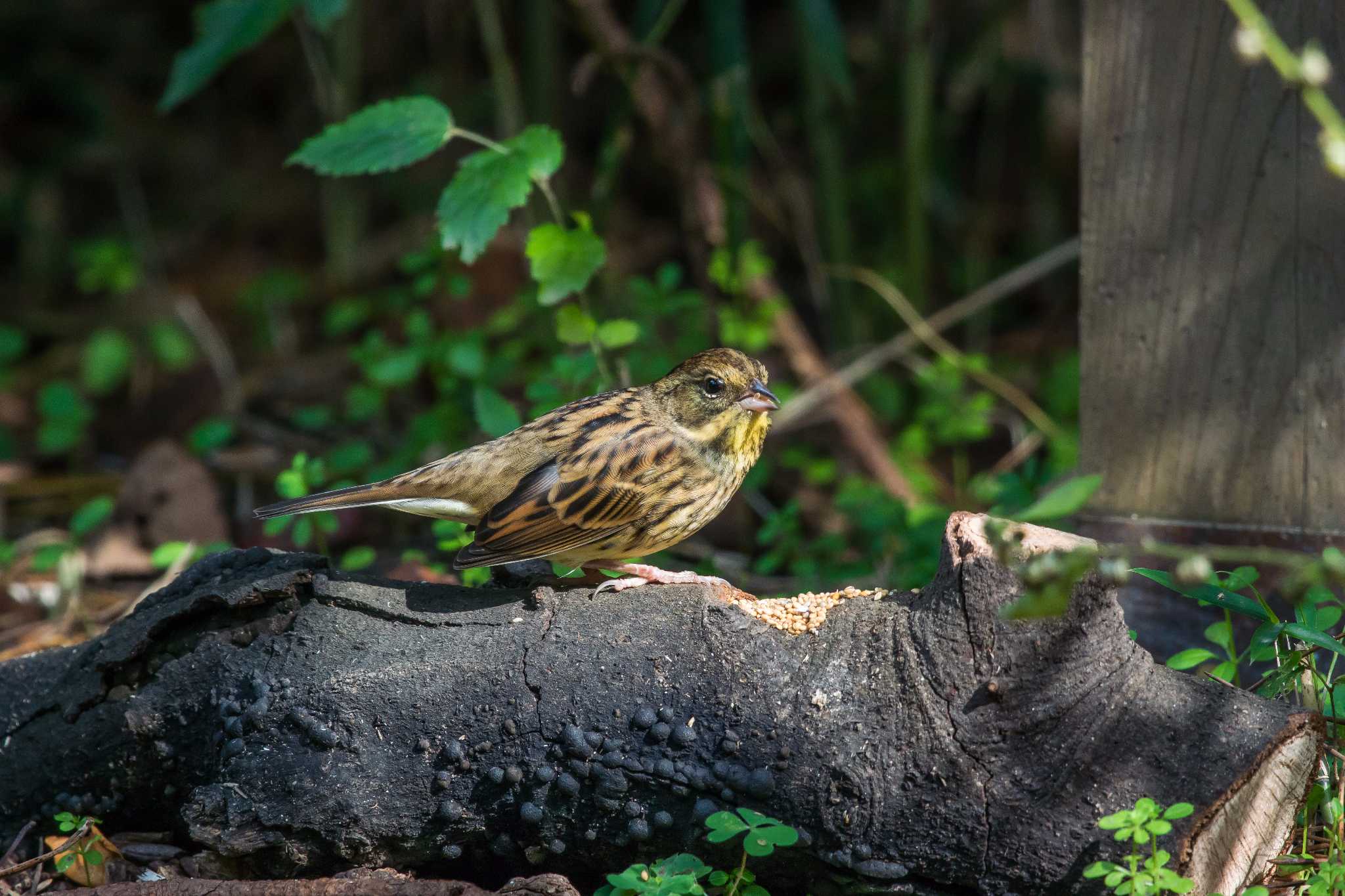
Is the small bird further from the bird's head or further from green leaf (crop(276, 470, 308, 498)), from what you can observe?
green leaf (crop(276, 470, 308, 498))

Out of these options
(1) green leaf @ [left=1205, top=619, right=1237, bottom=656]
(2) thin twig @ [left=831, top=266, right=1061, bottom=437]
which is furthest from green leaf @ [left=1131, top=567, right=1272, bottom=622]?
(2) thin twig @ [left=831, top=266, right=1061, bottom=437]

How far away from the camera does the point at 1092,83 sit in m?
3.78

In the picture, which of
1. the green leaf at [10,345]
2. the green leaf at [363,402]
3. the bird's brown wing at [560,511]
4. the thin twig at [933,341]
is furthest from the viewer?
the green leaf at [10,345]

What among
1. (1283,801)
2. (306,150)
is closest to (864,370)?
(306,150)

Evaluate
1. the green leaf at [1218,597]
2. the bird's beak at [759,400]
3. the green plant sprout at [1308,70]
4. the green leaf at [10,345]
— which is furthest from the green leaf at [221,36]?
the green plant sprout at [1308,70]

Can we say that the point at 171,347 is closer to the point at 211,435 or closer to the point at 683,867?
the point at 211,435

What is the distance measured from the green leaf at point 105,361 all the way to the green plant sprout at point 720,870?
17.8 feet

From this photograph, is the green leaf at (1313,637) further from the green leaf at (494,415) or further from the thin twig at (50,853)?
the thin twig at (50,853)

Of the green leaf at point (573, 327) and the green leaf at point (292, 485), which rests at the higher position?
the green leaf at point (573, 327)

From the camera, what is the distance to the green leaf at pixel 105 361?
7145 millimetres

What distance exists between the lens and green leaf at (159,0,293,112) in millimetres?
4766

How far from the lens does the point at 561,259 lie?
3955 mm

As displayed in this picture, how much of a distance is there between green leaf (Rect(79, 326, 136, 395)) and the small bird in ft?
12.6

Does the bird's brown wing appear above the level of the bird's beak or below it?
below
